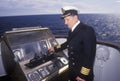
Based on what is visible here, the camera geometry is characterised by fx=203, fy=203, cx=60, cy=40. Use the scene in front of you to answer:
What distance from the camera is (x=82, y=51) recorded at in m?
2.38

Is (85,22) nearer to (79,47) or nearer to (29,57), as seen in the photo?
(29,57)

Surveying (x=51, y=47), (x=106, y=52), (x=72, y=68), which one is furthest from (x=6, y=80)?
(x=106, y=52)

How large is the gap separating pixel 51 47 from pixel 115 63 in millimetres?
1400

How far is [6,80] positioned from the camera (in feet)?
12.8

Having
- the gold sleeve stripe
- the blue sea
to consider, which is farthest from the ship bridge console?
the blue sea

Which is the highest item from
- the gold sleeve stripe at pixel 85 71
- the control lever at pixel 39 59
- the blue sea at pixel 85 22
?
the gold sleeve stripe at pixel 85 71

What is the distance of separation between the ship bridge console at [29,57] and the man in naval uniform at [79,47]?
449 millimetres

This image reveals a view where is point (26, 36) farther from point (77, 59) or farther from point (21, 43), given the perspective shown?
point (77, 59)

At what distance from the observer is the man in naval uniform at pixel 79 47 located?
232 cm

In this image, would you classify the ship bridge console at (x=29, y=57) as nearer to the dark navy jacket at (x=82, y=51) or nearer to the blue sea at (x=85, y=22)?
the dark navy jacket at (x=82, y=51)

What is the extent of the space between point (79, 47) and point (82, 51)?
0.07 metres

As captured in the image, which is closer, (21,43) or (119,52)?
(21,43)

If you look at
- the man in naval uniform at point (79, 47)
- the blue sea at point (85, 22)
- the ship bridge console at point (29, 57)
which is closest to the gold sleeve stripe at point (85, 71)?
the man in naval uniform at point (79, 47)

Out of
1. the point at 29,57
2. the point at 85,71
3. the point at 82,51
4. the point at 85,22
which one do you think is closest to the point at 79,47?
the point at 82,51
